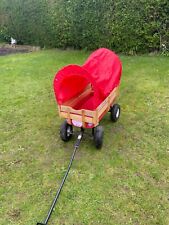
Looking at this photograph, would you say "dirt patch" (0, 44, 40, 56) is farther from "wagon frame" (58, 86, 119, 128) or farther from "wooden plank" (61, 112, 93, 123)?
"wooden plank" (61, 112, 93, 123)

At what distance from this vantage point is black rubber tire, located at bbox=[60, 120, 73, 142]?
17.6ft

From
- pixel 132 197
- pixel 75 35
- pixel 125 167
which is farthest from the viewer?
pixel 75 35

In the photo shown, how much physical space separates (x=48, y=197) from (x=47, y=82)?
14.7 ft

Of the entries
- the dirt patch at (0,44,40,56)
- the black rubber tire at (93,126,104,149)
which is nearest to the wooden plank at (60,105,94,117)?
the black rubber tire at (93,126,104,149)

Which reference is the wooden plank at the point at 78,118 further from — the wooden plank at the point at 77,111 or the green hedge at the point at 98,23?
the green hedge at the point at 98,23

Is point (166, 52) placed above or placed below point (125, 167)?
above

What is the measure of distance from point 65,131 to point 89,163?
74 cm

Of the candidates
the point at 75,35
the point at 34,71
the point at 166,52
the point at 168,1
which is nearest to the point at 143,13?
the point at 168,1

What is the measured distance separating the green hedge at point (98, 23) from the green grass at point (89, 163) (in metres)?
2.40

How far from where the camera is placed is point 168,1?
9.23 meters

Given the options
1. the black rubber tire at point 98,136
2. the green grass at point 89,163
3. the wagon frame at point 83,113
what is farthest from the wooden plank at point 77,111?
the green grass at point 89,163

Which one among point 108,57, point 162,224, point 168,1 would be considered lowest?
point 162,224

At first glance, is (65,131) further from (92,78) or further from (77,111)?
(92,78)

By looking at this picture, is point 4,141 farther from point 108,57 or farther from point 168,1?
point 168,1
